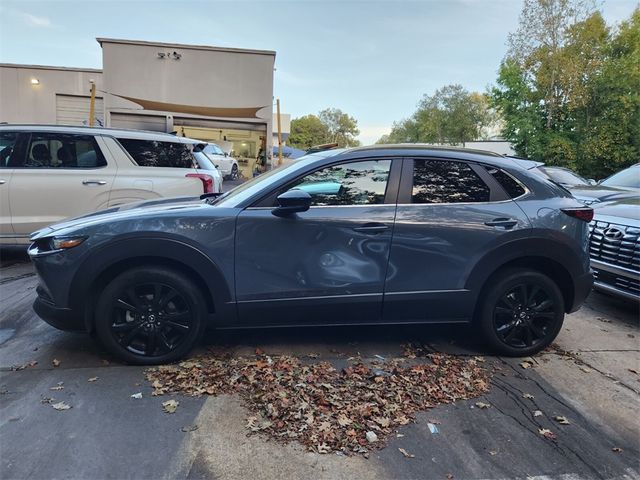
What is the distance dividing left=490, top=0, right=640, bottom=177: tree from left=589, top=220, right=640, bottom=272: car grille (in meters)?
22.1

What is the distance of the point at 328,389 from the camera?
3.14 metres

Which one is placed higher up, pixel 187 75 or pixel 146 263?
pixel 187 75

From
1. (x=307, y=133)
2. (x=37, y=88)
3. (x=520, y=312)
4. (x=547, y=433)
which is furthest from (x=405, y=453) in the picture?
(x=307, y=133)

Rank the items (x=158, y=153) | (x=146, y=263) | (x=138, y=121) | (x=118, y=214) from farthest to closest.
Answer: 1. (x=138, y=121)
2. (x=158, y=153)
3. (x=118, y=214)
4. (x=146, y=263)

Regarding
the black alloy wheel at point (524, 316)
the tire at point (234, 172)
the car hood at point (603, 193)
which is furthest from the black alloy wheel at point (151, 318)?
the tire at point (234, 172)

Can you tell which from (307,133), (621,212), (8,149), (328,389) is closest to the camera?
(328,389)

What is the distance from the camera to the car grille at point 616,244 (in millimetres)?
4633

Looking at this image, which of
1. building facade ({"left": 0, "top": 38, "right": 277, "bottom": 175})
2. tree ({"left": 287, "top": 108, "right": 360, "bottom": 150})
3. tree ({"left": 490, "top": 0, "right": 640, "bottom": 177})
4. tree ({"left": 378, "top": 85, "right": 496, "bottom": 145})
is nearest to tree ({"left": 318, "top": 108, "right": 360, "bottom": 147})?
tree ({"left": 287, "top": 108, "right": 360, "bottom": 150})

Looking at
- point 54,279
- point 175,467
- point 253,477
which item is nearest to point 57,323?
point 54,279

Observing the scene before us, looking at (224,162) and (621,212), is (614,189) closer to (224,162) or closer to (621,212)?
(621,212)

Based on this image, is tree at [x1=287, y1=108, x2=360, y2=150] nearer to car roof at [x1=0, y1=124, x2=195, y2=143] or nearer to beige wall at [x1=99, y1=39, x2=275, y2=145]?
beige wall at [x1=99, y1=39, x2=275, y2=145]

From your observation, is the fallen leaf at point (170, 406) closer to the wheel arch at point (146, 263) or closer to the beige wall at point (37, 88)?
the wheel arch at point (146, 263)

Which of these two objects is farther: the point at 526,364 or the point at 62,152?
the point at 62,152

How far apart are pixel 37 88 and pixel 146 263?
24051 millimetres
